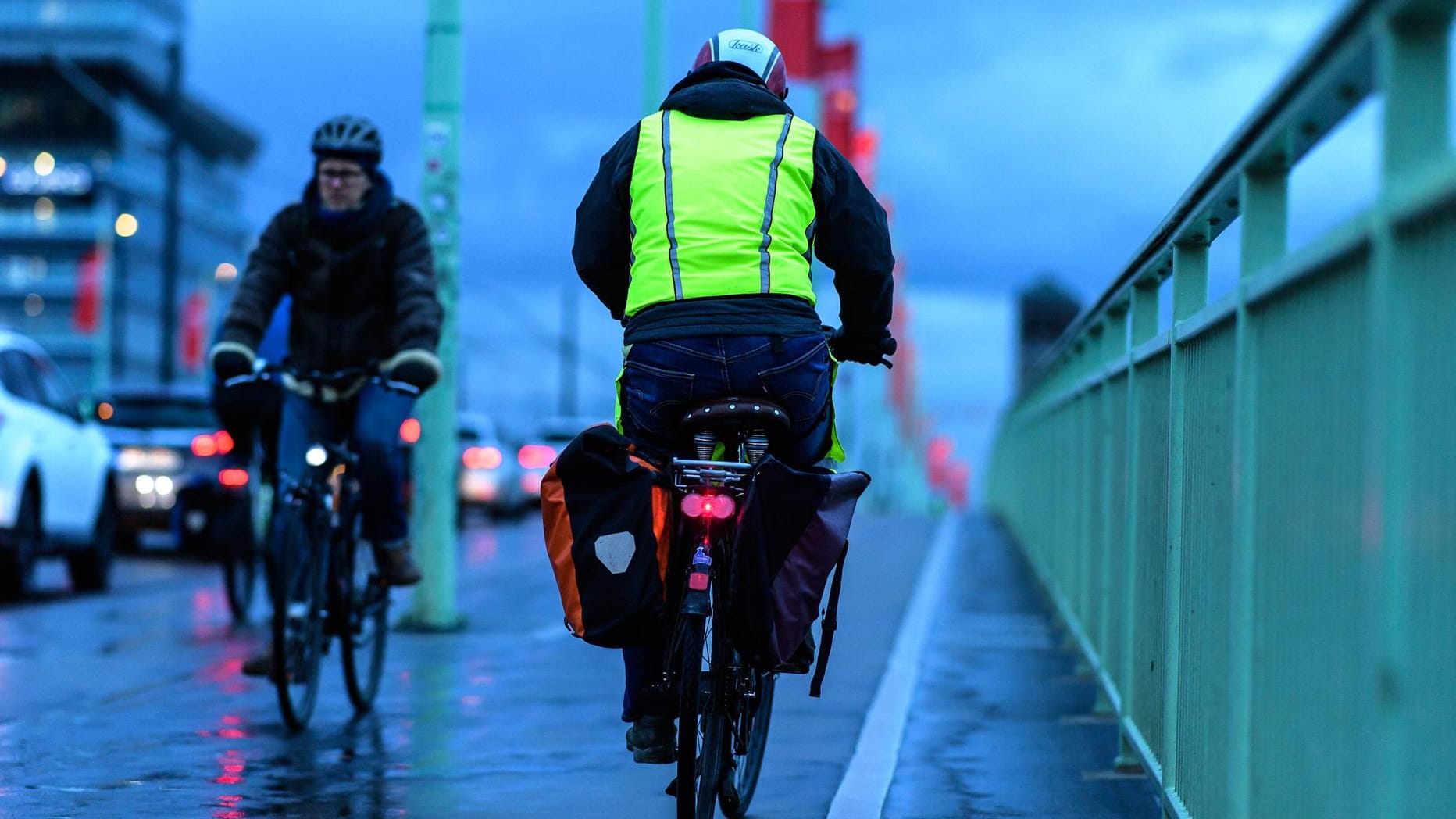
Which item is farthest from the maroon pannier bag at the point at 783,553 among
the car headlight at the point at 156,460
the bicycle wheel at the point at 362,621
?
the car headlight at the point at 156,460

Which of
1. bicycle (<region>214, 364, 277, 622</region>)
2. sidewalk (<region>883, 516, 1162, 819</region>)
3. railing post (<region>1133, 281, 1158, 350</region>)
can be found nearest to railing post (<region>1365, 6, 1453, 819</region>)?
sidewalk (<region>883, 516, 1162, 819</region>)

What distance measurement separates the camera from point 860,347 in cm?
563

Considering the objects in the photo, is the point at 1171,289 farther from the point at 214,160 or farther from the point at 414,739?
the point at 214,160

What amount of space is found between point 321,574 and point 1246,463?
3932 millimetres

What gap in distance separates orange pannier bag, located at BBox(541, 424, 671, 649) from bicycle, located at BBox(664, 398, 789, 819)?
0.05 m

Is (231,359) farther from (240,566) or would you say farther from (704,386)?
(240,566)

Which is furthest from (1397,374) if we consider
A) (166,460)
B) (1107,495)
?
(166,460)

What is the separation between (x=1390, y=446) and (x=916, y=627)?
893 centimetres

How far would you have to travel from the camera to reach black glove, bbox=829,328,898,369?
5621 millimetres

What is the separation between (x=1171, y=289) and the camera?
5.65 m

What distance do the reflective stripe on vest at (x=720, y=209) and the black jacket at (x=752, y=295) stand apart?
31mm

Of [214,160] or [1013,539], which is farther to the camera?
[214,160]

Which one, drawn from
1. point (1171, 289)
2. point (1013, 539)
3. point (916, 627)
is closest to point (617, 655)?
point (916, 627)

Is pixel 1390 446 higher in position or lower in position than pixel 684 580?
higher
